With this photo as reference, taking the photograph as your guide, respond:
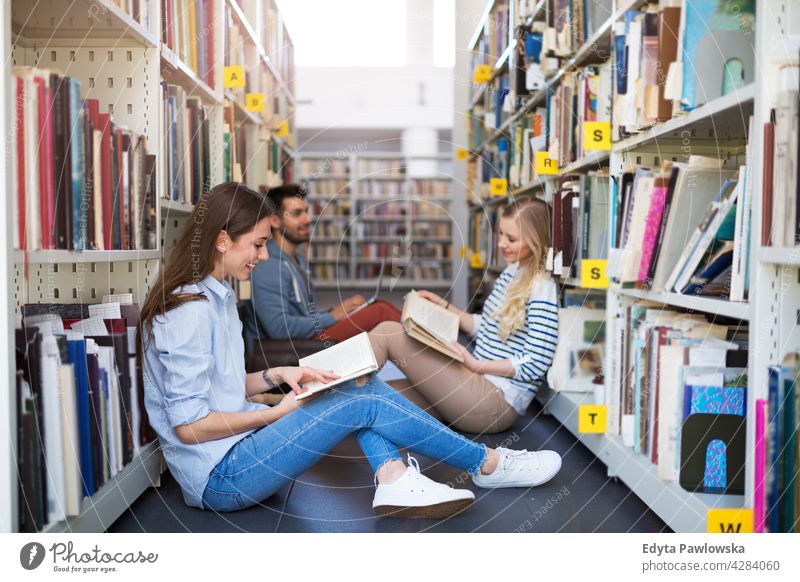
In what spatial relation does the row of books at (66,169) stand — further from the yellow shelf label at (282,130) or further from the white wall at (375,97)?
the white wall at (375,97)

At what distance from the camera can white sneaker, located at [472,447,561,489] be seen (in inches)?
67.2

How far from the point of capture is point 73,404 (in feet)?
4.20

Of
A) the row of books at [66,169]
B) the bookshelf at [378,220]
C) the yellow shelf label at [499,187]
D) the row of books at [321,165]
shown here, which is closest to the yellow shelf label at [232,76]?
the row of books at [66,169]

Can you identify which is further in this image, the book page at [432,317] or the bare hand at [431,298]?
the bare hand at [431,298]

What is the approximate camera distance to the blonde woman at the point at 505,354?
221 centimetres

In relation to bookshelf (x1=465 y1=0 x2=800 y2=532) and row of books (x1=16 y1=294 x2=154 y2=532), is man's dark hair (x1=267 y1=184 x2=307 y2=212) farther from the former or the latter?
row of books (x1=16 y1=294 x2=154 y2=532)

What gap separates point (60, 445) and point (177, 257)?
0.49 m

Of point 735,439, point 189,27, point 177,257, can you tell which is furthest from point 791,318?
point 189,27

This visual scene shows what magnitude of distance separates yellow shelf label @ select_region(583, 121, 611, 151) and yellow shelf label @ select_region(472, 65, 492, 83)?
214 cm

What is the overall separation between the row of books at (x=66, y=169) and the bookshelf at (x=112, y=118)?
0.08 ft

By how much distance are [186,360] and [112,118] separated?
65cm

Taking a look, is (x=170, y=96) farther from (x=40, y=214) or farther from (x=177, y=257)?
(x=40, y=214)

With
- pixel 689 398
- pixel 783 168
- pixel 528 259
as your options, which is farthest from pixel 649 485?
pixel 528 259

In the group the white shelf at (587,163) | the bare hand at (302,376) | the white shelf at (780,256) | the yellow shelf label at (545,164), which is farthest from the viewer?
the yellow shelf label at (545,164)
